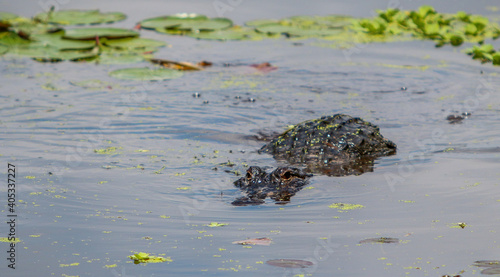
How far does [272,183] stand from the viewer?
20.5ft

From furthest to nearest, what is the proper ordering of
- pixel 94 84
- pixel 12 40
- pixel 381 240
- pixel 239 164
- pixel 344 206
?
pixel 12 40 → pixel 94 84 → pixel 239 164 → pixel 344 206 → pixel 381 240

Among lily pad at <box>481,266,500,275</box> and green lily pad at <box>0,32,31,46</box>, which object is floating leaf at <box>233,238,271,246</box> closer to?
lily pad at <box>481,266,500,275</box>

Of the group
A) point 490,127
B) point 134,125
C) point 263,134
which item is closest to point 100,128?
point 134,125

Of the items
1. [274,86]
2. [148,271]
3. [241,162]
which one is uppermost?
[274,86]

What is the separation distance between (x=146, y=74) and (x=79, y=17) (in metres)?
3.69

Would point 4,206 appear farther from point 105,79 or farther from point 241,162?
point 105,79

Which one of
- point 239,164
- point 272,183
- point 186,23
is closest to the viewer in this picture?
point 272,183

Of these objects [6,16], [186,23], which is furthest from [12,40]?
[186,23]

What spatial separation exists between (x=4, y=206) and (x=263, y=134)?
358 centimetres

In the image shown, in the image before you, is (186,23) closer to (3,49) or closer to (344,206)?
(3,49)

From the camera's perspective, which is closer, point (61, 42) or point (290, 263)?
point (290, 263)

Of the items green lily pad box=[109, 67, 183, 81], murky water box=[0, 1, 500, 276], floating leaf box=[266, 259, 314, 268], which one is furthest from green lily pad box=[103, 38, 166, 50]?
floating leaf box=[266, 259, 314, 268]

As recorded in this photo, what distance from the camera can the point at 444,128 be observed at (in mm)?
8383

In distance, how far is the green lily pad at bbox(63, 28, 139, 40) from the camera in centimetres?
1170
